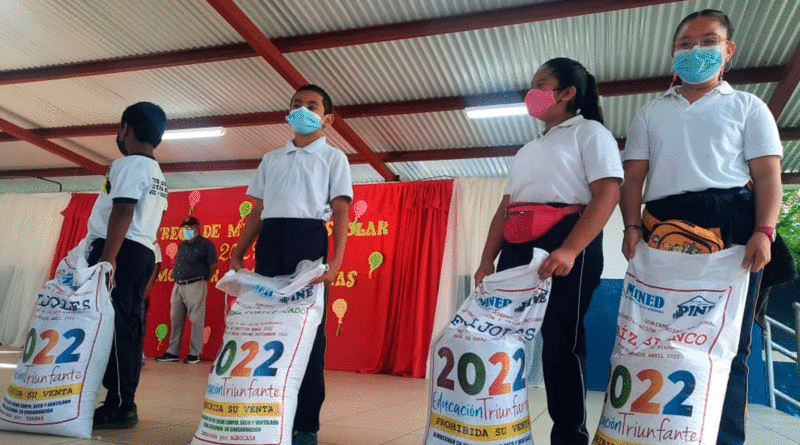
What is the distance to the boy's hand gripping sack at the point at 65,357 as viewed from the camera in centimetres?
152

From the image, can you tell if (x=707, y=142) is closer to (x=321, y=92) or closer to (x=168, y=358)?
(x=321, y=92)

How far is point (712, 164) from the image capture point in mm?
1259

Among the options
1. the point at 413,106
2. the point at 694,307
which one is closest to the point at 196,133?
the point at 413,106

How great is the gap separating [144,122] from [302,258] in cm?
84

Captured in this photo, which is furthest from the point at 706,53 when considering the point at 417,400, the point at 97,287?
the point at 417,400

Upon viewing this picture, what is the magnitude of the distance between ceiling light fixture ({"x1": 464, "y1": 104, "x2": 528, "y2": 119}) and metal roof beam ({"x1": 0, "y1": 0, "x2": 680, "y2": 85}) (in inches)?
44.1

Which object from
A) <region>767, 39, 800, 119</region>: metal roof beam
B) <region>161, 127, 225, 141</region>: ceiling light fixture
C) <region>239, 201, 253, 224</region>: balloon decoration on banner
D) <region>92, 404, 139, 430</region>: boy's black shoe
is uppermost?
<region>767, 39, 800, 119</region>: metal roof beam

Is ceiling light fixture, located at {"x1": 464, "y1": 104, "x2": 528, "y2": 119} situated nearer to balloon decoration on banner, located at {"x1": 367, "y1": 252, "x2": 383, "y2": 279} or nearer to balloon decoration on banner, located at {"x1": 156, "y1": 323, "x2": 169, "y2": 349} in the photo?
balloon decoration on banner, located at {"x1": 367, "y1": 252, "x2": 383, "y2": 279}

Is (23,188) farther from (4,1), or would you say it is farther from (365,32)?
(365,32)

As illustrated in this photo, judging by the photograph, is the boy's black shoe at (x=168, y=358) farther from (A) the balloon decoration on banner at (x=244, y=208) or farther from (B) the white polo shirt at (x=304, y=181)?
(B) the white polo shirt at (x=304, y=181)

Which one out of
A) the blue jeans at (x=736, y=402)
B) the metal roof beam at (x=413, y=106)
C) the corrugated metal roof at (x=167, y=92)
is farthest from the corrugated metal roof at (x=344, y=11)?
the blue jeans at (x=736, y=402)

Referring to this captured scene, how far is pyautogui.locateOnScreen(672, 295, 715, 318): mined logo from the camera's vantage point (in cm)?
115

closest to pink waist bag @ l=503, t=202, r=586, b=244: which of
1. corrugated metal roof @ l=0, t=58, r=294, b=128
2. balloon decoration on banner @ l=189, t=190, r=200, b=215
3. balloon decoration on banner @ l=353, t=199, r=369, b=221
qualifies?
corrugated metal roof @ l=0, t=58, r=294, b=128

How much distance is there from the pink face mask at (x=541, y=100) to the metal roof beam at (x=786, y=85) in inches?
130
